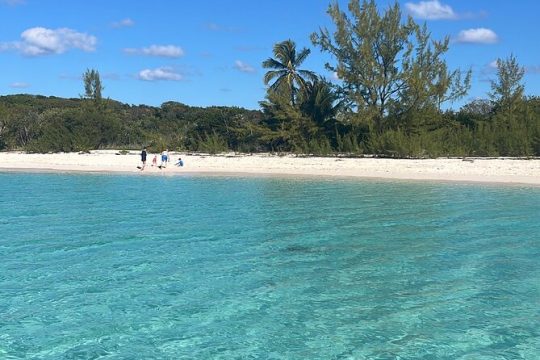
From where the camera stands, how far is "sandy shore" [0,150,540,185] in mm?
23672

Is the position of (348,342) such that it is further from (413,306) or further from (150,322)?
(150,322)

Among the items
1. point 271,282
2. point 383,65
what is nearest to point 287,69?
point 383,65

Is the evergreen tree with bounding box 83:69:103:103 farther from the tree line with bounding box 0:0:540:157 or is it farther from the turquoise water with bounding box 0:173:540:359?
the turquoise water with bounding box 0:173:540:359

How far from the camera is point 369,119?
3319cm

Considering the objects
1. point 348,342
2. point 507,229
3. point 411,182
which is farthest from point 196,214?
point 411,182

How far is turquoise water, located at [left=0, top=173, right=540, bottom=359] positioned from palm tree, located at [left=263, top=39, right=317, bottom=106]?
2594cm

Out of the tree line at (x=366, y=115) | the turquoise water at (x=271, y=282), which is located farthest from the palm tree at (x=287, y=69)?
the turquoise water at (x=271, y=282)

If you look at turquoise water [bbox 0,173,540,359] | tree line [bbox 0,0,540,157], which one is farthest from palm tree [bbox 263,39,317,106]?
turquoise water [bbox 0,173,540,359]

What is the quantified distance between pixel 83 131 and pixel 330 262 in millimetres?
36295

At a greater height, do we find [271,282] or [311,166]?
[311,166]

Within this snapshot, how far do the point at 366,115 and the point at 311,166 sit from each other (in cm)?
617

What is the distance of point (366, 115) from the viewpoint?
109 feet

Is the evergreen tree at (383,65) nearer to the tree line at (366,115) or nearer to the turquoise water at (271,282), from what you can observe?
the tree line at (366,115)

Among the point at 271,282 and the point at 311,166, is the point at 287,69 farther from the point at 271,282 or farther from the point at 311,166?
the point at 271,282
